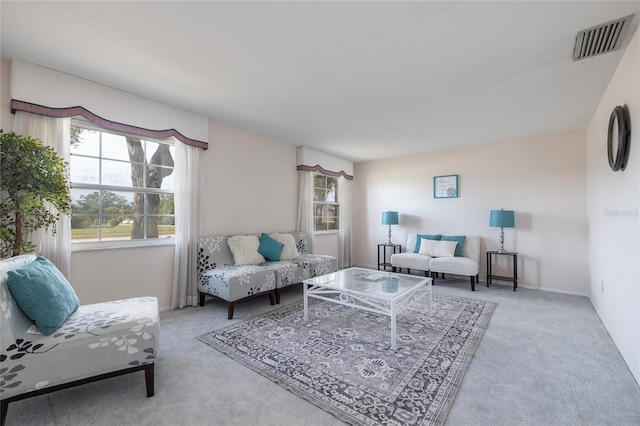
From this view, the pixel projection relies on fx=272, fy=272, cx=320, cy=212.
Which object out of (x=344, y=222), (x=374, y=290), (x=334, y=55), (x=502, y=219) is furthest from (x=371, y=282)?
(x=344, y=222)

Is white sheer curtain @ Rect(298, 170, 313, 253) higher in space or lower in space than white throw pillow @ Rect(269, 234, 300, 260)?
higher

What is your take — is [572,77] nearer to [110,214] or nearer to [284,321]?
[284,321]

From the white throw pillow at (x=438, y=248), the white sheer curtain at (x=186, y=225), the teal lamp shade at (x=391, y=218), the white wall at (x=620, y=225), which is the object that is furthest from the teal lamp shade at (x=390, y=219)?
the white sheer curtain at (x=186, y=225)

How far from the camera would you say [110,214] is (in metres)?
2.95

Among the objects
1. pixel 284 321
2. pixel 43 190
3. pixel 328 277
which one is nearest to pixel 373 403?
pixel 284 321

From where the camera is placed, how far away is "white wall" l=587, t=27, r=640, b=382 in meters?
1.90

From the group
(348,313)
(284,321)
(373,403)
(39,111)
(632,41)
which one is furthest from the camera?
(348,313)

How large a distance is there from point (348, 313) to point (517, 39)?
114 inches

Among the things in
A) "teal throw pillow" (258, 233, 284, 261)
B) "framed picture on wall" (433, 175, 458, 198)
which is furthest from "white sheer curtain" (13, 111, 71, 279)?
"framed picture on wall" (433, 175, 458, 198)

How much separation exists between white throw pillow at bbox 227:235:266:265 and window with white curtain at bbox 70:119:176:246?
0.76m

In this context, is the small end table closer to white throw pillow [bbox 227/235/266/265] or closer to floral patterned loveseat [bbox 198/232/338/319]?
floral patterned loveseat [bbox 198/232/338/319]

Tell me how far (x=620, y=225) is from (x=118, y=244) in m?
4.72

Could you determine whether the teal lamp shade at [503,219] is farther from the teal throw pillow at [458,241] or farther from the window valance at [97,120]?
the window valance at [97,120]

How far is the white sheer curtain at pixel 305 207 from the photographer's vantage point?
5023mm
